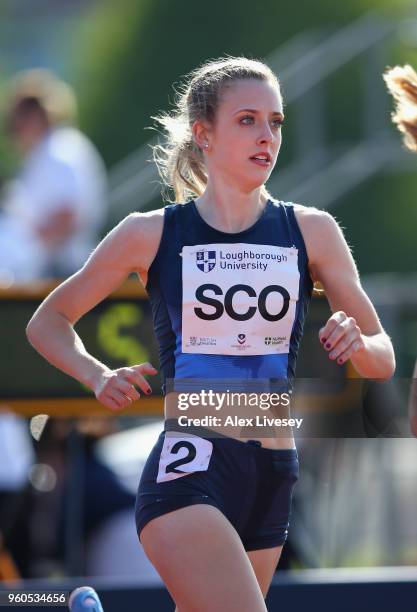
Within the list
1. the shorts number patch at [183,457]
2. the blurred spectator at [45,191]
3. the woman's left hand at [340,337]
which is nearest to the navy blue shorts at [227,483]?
the shorts number patch at [183,457]

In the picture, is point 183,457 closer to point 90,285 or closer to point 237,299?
point 237,299

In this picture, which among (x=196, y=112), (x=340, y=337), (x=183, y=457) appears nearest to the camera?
(x=340, y=337)

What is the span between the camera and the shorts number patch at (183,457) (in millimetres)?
3584

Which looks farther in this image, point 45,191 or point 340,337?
point 45,191

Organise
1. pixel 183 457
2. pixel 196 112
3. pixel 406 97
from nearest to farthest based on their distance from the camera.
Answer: pixel 183 457 → pixel 196 112 → pixel 406 97

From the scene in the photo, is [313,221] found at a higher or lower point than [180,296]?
higher

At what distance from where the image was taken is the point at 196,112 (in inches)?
154

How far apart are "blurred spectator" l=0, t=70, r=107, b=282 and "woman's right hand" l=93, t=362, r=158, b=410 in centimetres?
410

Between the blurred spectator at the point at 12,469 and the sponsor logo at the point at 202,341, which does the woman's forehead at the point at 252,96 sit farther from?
the blurred spectator at the point at 12,469

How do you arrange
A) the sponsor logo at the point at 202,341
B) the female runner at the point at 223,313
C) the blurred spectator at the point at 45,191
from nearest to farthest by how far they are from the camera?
the female runner at the point at 223,313
the sponsor logo at the point at 202,341
the blurred spectator at the point at 45,191

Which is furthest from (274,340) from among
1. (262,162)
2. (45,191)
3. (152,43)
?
(152,43)

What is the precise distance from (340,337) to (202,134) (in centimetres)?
83

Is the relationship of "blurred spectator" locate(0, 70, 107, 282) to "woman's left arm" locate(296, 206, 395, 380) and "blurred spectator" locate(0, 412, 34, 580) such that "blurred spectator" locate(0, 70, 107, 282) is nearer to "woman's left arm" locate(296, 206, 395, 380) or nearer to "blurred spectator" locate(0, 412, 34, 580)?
"blurred spectator" locate(0, 412, 34, 580)

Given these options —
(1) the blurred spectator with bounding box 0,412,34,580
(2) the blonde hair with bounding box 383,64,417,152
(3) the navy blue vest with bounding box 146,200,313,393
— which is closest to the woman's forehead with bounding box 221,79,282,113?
(3) the navy blue vest with bounding box 146,200,313,393
